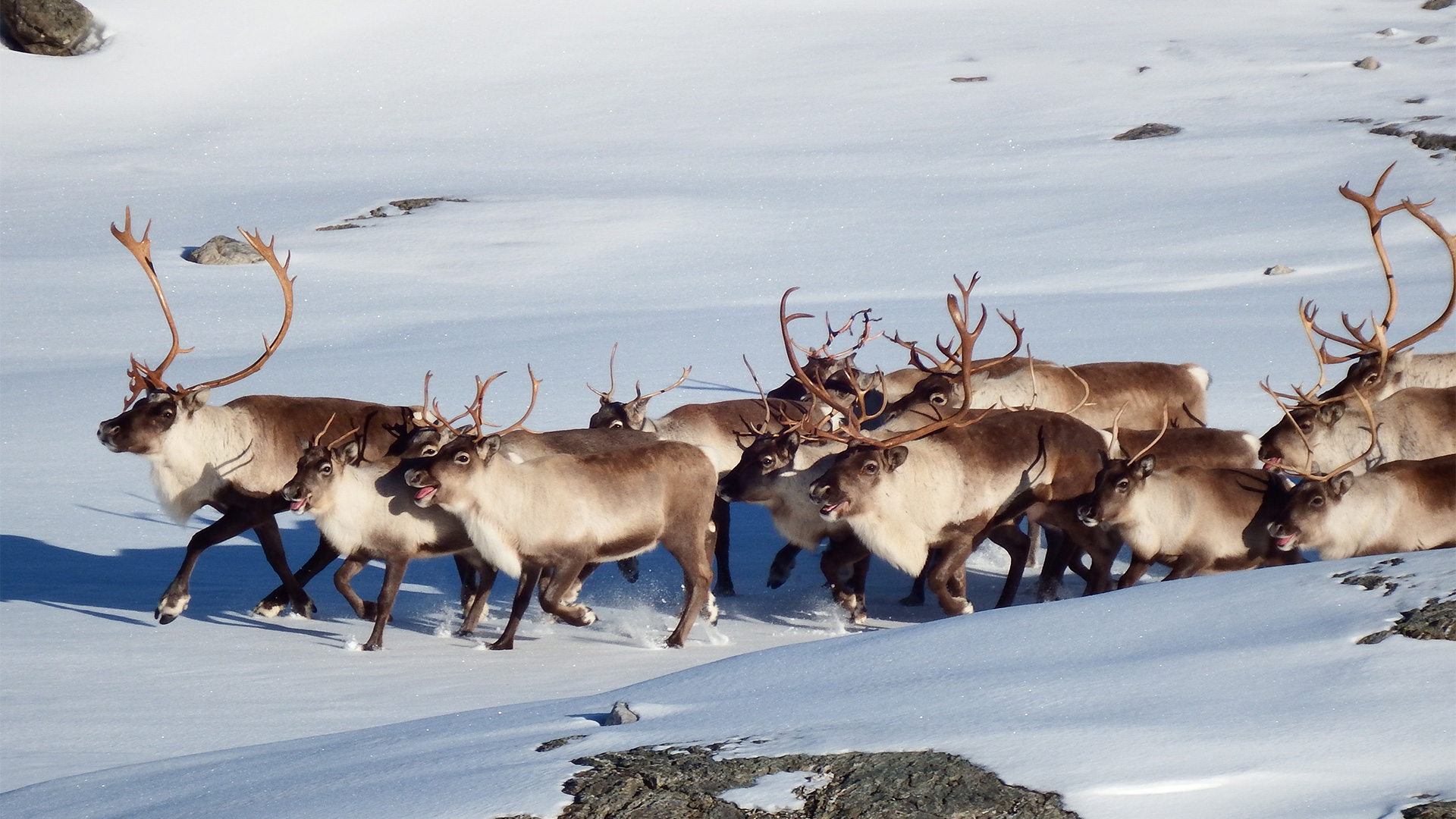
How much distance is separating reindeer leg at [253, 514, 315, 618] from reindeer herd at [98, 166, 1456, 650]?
0.05ft

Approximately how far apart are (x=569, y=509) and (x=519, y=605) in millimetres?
506

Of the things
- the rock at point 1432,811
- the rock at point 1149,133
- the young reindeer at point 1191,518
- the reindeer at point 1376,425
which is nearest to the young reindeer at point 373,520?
the young reindeer at point 1191,518

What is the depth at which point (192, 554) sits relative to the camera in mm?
7594

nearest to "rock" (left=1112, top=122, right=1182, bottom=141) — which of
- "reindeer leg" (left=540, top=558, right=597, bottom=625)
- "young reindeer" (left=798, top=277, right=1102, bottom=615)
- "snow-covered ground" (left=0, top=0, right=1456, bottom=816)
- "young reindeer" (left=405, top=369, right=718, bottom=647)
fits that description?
"snow-covered ground" (left=0, top=0, right=1456, bottom=816)

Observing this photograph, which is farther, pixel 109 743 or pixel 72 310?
pixel 72 310

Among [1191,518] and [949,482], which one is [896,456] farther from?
[1191,518]

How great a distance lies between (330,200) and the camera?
23969mm

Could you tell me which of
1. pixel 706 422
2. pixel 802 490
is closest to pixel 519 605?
pixel 802 490

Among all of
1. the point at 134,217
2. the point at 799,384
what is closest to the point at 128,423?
the point at 799,384

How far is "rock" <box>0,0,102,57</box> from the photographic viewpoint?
30.4 m

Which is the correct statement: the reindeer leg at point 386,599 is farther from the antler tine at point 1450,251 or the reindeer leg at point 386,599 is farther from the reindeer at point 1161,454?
the antler tine at point 1450,251

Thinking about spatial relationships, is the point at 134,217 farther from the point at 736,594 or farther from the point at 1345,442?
the point at 1345,442

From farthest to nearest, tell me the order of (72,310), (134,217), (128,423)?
(134,217), (72,310), (128,423)

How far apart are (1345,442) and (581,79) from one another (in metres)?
25.4
